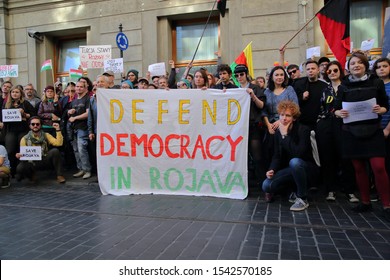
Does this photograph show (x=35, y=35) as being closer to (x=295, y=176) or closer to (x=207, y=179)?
(x=207, y=179)

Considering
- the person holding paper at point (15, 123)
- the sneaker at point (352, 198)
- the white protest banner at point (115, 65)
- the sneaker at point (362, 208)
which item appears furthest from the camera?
the white protest banner at point (115, 65)

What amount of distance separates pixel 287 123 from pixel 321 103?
853mm

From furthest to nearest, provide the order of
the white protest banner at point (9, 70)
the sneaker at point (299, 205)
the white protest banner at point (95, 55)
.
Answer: the white protest banner at point (9, 70)
the white protest banner at point (95, 55)
the sneaker at point (299, 205)

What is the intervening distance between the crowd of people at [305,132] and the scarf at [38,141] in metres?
0.02

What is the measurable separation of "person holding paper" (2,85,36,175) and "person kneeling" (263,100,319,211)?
5.09 m

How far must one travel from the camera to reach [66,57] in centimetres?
1345

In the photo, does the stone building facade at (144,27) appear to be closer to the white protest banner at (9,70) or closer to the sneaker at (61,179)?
the white protest banner at (9,70)

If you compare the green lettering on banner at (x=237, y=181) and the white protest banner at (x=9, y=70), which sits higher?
the white protest banner at (x=9, y=70)

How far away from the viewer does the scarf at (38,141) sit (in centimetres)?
667

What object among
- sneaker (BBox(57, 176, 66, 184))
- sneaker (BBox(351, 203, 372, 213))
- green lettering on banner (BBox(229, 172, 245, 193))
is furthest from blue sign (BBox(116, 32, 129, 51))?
sneaker (BBox(351, 203, 372, 213))

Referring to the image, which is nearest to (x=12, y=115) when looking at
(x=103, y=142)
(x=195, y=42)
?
(x=103, y=142)

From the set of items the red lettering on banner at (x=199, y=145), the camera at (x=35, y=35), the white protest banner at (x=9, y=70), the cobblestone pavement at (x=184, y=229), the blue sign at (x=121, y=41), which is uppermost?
the camera at (x=35, y=35)

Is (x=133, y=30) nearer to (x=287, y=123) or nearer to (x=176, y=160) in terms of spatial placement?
(x=176, y=160)

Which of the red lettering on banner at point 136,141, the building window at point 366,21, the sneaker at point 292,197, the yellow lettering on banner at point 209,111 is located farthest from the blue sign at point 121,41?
the sneaker at point 292,197
